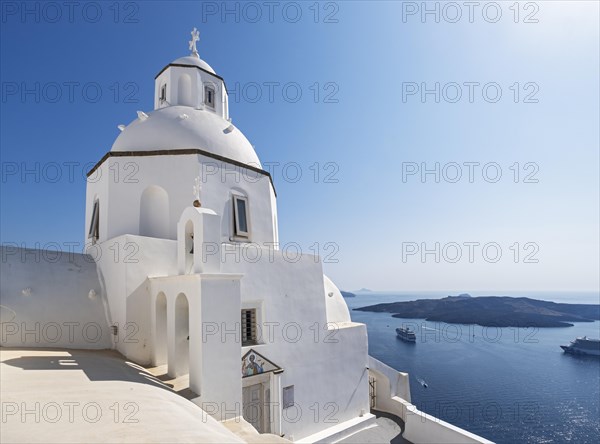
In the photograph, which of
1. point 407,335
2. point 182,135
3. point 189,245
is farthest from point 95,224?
point 407,335

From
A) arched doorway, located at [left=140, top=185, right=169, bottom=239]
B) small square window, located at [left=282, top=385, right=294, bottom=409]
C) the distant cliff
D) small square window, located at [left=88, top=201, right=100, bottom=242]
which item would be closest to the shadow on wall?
arched doorway, located at [left=140, top=185, right=169, bottom=239]

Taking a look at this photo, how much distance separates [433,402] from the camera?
31266mm

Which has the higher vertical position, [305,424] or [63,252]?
[63,252]

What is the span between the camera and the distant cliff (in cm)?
8250

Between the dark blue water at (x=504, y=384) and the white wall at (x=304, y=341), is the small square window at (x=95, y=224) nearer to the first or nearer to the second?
the white wall at (x=304, y=341)

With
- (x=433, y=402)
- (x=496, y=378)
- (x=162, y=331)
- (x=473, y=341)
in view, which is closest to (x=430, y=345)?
(x=473, y=341)

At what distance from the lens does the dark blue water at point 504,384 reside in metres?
26.0

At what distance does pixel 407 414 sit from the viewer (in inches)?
501

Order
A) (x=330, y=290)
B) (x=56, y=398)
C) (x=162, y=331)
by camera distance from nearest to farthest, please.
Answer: (x=56, y=398), (x=162, y=331), (x=330, y=290)

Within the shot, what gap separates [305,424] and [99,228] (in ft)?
27.8

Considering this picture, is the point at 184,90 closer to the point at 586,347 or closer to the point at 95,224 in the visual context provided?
the point at 95,224

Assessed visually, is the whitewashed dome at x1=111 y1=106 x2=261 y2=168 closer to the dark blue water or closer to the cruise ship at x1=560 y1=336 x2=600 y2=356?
the dark blue water

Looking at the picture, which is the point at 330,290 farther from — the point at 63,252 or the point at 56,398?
the point at 56,398

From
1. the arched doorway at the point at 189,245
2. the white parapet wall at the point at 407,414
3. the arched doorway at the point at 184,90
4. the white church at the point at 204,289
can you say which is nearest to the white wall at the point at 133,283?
the white church at the point at 204,289
